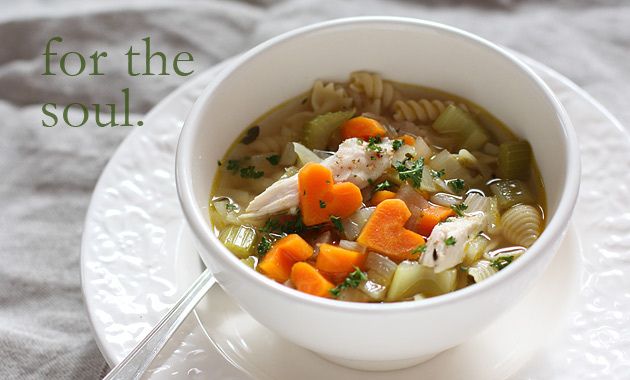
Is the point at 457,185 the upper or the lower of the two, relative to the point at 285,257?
upper

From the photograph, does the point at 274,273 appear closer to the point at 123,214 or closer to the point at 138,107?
the point at 123,214

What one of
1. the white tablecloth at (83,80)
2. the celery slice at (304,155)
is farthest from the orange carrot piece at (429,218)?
the white tablecloth at (83,80)

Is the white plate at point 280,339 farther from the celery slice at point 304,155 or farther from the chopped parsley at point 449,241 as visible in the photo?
the celery slice at point 304,155

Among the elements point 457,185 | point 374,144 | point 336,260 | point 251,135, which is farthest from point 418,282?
point 251,135

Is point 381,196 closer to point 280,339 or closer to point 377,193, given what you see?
point 377,193

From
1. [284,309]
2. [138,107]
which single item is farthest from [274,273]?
[138,107]

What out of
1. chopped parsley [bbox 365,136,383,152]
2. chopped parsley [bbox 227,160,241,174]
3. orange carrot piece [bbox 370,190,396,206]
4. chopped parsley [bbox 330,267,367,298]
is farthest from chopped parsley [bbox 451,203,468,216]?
chopped parsley [bbox 227,160,241,174]
